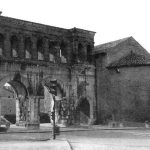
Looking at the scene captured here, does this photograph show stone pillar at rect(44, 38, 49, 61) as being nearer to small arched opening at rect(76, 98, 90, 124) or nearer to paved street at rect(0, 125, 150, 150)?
small arched opening at rect(76, 98, 90, 124)

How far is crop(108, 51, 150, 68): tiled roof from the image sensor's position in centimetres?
2881

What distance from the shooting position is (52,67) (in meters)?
28.3

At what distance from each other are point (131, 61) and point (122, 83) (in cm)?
202

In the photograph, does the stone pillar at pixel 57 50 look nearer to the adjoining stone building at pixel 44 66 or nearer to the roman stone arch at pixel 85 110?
the adjoining stone building at pixel 44 66

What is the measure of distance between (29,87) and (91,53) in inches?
271

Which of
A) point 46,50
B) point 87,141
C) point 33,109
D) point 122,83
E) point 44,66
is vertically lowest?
point 87,141

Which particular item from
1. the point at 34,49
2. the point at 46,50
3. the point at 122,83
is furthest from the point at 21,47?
the point at 122,83

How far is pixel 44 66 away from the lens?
27844 mm

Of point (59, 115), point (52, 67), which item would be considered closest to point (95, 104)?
point (59, 115)

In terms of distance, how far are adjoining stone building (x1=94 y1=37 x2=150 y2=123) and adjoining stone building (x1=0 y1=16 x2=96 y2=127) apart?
82 cm

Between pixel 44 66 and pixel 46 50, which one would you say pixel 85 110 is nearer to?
pixel 44 66

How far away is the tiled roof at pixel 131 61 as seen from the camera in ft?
94.5

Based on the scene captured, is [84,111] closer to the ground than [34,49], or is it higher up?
closer to the ground

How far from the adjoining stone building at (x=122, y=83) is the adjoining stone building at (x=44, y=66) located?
0.82 m
